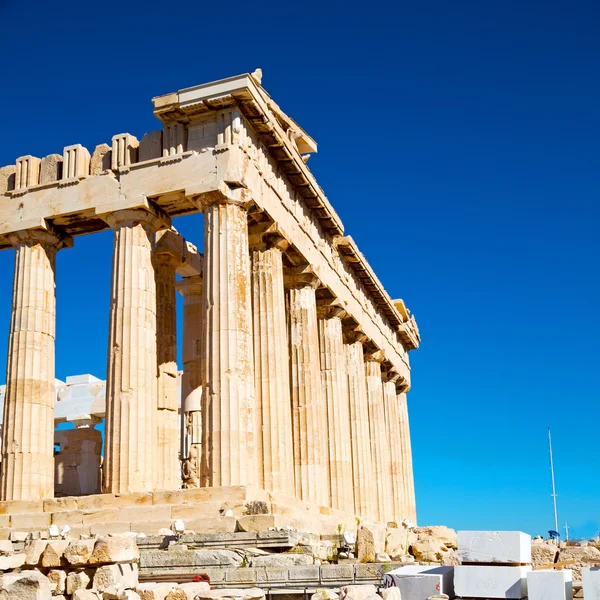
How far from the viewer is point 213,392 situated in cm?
2522

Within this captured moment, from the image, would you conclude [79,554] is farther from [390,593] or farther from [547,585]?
[547,585]

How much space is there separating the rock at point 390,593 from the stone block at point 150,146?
1833 cm

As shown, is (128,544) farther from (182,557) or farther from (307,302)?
(307,302)

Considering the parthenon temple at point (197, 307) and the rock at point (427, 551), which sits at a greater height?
the parthenon temple at point (197, 307)

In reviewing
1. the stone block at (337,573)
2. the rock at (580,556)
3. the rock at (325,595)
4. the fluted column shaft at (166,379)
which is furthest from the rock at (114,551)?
the fluted column shaft at (166,379)

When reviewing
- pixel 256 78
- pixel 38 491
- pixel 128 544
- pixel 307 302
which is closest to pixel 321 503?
pixel 307 302

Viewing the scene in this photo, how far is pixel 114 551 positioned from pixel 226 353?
39.0 feet

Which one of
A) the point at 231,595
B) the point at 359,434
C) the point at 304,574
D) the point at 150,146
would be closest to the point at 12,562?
the point at 231,595

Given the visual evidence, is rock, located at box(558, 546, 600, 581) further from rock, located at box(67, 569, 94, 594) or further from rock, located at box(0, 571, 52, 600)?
rock, located at box(0, 571, 52, 600)

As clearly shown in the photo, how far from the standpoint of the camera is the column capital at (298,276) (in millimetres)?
33469

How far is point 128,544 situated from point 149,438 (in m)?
12.2

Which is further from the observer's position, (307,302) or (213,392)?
(307,302)

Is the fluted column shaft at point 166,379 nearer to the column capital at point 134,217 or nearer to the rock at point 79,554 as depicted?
the column capital at point 134,217

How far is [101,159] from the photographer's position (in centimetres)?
2888
